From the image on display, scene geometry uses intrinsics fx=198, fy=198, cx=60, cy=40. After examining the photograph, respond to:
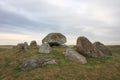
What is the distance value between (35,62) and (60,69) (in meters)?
5.09

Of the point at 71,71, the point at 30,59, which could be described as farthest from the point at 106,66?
the point at 30,59

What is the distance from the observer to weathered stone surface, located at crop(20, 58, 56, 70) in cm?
3544

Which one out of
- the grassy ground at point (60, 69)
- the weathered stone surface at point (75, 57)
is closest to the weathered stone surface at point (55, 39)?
the grassy ground at point (60, 69)

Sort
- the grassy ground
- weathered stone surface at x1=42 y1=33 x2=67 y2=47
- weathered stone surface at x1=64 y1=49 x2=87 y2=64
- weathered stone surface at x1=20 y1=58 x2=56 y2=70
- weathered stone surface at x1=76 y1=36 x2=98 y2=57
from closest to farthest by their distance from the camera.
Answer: the grassy ground, weathered stone surface at x1=20 y1=58 x2=56 y2=70, weathered stone surface at x1=64 y1=49 x2=87 y2=64, weathered stone surface at x1=76 y1=36 x2=98 y2=57, weathered stone surface at x1=42 y1=33 x2=67 y2=47

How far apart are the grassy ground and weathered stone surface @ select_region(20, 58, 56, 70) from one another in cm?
100

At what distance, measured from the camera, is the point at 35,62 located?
118 ft

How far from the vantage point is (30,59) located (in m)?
36.8

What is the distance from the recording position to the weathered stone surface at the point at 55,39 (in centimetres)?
4972

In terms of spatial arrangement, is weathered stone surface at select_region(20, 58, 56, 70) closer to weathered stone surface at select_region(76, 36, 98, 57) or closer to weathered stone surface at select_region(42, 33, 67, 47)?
weathered stone surface at select_region(76, 36, 98, 57)

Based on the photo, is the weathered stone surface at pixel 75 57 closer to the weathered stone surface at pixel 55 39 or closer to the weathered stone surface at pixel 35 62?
the weathered stone surface at pixel 35 62

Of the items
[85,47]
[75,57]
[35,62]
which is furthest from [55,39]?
[35,62]

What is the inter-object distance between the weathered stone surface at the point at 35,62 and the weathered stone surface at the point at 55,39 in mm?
13700

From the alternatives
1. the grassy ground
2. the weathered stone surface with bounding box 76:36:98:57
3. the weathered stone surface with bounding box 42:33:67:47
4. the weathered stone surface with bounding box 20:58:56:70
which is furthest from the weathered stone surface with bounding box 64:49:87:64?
the weathered stone surface with bounding box 42:33:67:47

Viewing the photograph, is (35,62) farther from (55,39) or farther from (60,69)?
(55,39)
